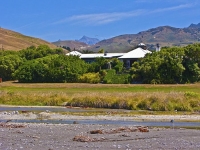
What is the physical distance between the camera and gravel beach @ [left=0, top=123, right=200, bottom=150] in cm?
2366

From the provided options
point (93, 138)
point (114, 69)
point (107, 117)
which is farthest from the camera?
point (114, 69)

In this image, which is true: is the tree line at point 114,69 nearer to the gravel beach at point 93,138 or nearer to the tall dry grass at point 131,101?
the tall dry grass at point 131,101

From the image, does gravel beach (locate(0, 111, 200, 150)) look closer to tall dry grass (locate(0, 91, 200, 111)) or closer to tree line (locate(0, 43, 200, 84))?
→ tall dry grass (locate(0, 91, 200, 111))

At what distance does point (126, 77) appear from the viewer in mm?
90188

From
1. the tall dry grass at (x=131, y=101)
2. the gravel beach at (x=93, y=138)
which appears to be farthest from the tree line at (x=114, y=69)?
the gravel beach at (x=93, y=138)

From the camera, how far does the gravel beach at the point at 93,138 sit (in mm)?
23656

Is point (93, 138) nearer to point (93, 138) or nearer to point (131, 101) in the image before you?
point (93, 138)

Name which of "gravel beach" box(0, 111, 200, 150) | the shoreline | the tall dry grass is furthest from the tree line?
"gravel beach" box(0, 111, 200, 150)

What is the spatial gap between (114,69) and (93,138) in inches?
2898

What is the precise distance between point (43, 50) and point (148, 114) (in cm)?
8746

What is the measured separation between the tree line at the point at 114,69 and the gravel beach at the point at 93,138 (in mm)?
54538

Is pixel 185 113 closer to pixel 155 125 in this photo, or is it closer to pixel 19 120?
pixel 155 125

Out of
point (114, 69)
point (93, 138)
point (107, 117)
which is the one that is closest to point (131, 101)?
point (107, 117)

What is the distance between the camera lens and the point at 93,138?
27.0 meters
